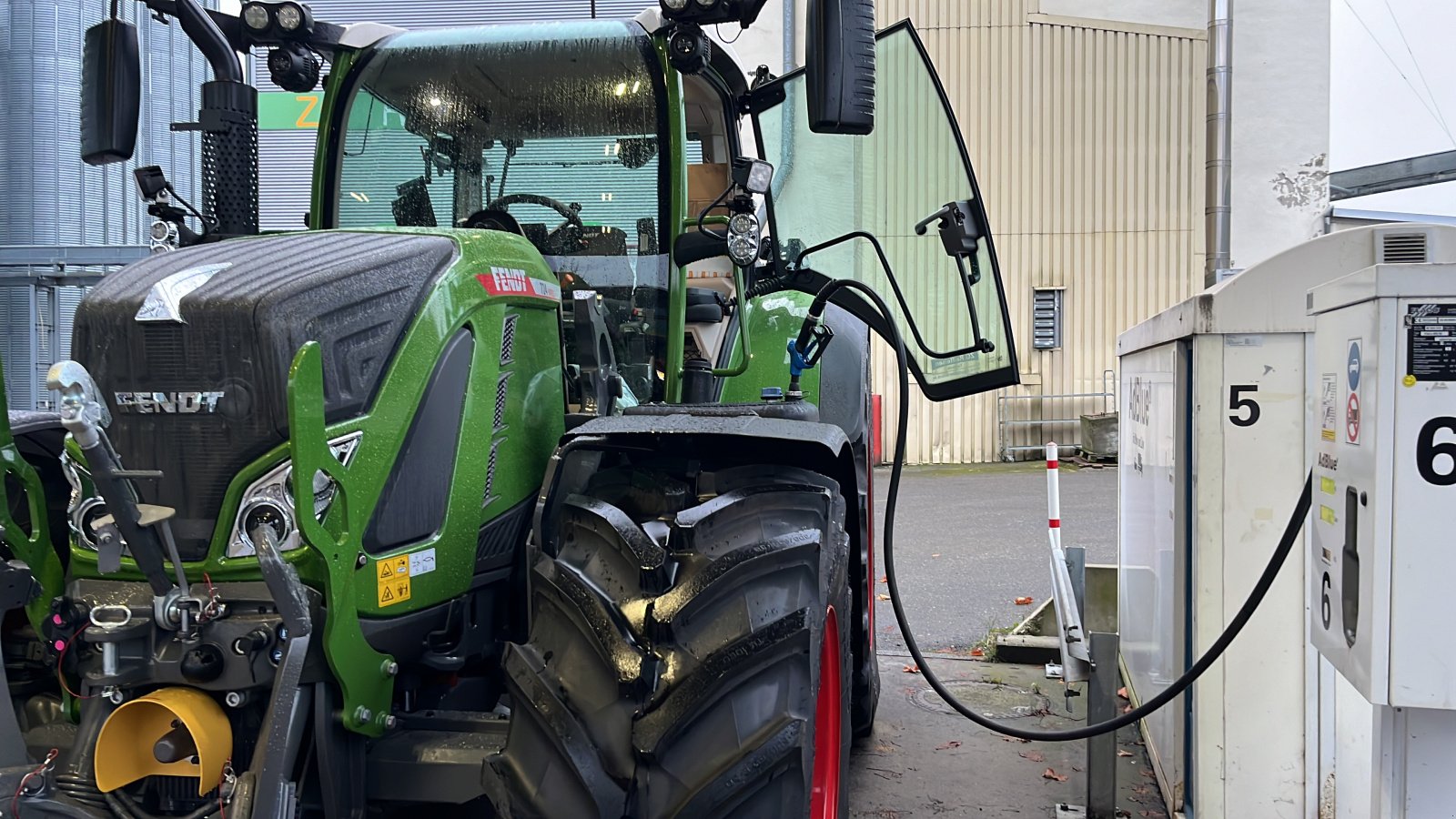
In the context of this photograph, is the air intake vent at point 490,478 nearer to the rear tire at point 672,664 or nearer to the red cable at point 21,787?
the rear tire at point 672,664

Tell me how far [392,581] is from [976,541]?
26.2 feet

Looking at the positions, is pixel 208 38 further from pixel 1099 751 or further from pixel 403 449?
pixel 1099 751

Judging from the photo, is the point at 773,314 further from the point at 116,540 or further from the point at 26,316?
the point at 26,316

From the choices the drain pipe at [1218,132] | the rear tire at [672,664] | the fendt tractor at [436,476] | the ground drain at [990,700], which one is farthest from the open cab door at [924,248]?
the drain pipe at [1218,132]

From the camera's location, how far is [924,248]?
405 centimetres

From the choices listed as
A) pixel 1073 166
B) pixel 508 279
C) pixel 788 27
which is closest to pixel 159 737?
pixel 508 279

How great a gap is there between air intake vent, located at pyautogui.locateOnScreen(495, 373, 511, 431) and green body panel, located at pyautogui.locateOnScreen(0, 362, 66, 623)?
98 cm

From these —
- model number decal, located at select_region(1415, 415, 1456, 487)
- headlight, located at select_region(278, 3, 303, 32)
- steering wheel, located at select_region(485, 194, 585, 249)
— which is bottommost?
model number decal, located at select_region(1415, 415, 1456, 487)

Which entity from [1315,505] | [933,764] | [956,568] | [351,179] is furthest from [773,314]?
[956,568]

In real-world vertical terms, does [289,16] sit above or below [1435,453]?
above

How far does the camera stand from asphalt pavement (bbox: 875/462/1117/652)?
23.3 feet

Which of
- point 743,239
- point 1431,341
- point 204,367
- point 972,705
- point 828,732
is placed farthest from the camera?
point 972,705

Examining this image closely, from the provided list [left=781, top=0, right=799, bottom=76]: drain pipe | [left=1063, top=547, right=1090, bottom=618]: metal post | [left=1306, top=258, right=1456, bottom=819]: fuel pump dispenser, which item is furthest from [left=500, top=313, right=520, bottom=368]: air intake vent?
[left=781, top=0, right=799, bottom=76]: drain pipe

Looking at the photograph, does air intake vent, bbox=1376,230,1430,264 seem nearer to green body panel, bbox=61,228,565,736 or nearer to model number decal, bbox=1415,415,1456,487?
model number decal, bbox=1415,415,1456,487
